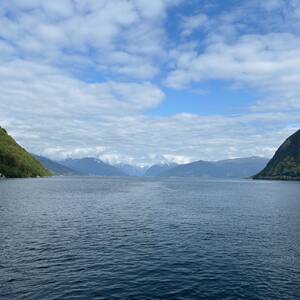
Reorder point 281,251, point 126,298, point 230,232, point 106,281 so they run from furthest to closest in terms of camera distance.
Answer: point 230,232, point 281,251, point 106,281, point 126,298

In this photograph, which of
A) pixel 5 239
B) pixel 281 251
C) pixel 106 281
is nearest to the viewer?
pixel 106 281

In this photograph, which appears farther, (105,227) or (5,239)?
(105,227)

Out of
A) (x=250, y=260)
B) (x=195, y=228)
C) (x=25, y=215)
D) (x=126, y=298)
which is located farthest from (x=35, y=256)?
(x=25, y=215)

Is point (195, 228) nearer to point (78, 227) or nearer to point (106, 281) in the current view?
point (78, 227)

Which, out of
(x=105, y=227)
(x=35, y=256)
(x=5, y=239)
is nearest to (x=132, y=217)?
(x=105, y=227)

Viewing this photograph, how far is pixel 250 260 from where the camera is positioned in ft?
196

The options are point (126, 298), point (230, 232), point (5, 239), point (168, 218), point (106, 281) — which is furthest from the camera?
point (168, 218)

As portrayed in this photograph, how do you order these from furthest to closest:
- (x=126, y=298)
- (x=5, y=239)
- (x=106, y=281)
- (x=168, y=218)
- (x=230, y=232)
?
1. (x=168, y=218)
2. (x=230, y=232)
3. (x=5, y=239)
4. (x=106, y=281)
5. (x=126, y=298)

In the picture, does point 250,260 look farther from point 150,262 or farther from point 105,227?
point 105,227

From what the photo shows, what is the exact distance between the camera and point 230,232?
8462 centimetres

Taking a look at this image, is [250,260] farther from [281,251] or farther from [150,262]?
[150,262]

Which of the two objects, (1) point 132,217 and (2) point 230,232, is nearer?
(2) point 230,232

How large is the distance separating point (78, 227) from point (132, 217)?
75.4ft

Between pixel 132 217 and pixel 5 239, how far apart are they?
42.7m
